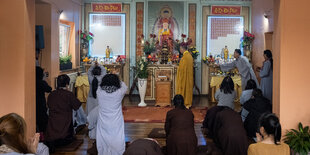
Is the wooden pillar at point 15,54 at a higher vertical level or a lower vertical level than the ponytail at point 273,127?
higher

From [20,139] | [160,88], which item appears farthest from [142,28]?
[20,139]

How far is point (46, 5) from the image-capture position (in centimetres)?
827

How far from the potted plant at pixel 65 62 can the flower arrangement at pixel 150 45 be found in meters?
2.46

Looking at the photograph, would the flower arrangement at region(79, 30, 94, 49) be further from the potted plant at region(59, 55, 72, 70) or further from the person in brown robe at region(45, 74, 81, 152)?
the person in brown robe at region(45, 74, 81, 152)

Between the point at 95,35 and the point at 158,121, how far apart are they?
530 centimetres

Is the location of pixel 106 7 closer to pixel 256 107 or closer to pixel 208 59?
pixel 208 59

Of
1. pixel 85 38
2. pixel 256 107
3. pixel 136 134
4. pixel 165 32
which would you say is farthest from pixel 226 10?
pixel 136 134

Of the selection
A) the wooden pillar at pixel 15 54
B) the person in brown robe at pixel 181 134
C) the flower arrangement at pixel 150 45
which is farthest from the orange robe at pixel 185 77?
the wooden pillar at pixel 15 54

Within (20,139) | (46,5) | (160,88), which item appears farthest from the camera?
(160,88)

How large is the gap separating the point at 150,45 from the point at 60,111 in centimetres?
643

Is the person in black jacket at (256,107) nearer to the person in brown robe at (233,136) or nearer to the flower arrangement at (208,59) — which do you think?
the person in brown robe at (233,136)

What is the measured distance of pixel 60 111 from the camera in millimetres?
5473

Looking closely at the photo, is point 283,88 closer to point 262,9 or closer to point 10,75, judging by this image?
point 10,75

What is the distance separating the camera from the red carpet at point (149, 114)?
749 cm
